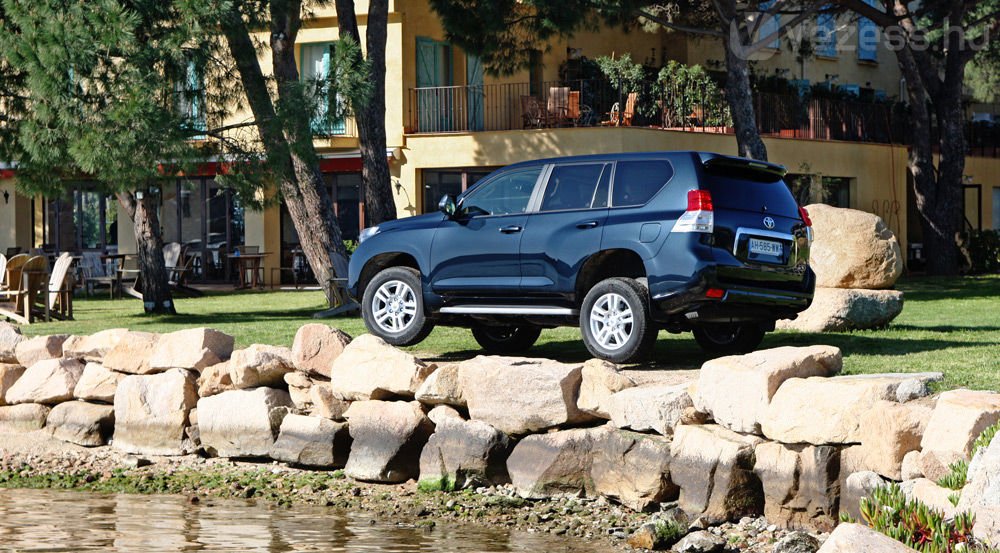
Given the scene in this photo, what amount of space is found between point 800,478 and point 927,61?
82.4 feet

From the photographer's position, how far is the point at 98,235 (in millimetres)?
35219

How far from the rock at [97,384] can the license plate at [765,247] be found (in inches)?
248

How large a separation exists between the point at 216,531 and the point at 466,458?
2.07 m

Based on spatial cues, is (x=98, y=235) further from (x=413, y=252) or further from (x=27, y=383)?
(x=413, y=252)

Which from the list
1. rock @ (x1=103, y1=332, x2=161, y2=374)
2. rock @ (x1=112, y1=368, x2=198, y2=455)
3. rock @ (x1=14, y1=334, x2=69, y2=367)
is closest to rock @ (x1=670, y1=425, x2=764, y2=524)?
rock @ (x1=112, y1=368, x2=198, y2=455)

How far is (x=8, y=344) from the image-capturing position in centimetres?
1516

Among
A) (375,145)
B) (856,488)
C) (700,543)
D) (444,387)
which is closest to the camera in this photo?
(856,488)

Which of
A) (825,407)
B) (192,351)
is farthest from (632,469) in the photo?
(192,351)

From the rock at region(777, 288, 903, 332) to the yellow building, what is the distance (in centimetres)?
1373

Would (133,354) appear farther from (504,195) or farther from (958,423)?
(958,423)

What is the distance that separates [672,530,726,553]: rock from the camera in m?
8.91

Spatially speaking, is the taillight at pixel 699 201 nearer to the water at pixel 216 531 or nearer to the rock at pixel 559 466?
the rock at pixel 559 466

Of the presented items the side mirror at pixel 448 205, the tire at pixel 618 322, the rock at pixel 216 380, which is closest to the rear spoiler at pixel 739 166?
the tire at pixel 618 322

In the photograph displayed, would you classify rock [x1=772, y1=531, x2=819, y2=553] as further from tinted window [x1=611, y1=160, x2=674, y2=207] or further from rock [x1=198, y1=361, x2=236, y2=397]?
rock [x1=198, y1=361, x2=236, y2=397]
